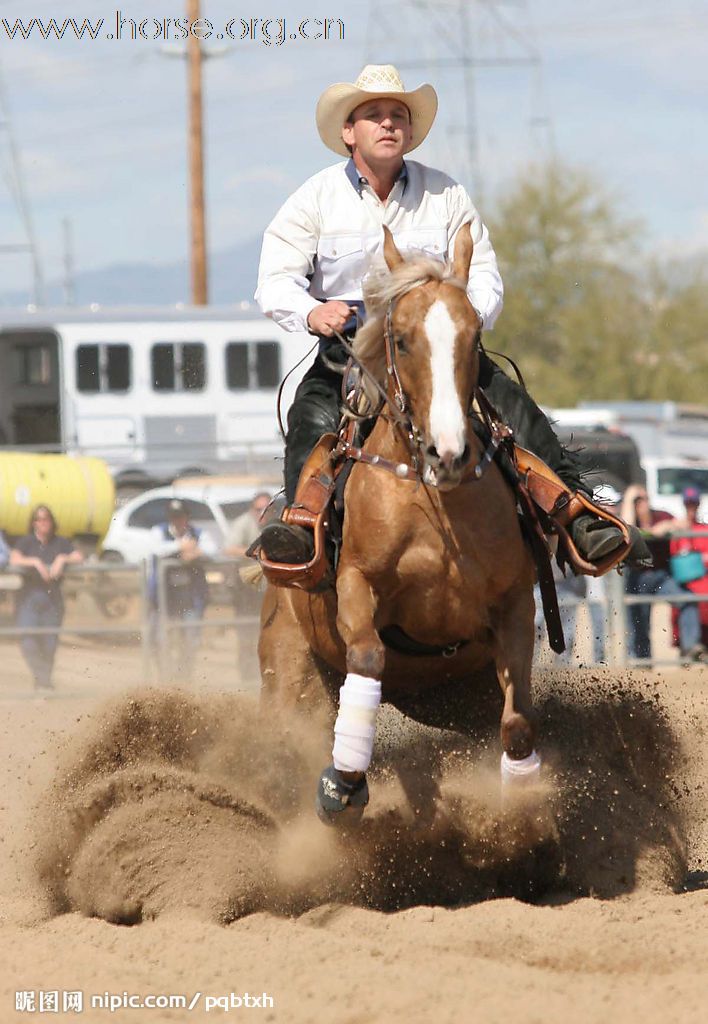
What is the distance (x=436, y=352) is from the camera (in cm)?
462

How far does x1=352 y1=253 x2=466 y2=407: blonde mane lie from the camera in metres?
4.84

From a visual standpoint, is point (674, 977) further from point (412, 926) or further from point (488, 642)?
point (488, 642)

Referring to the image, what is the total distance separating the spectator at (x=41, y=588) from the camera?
36.7ft

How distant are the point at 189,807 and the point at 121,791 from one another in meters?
0.26

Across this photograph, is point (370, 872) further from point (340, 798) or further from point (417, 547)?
point (417, 547)

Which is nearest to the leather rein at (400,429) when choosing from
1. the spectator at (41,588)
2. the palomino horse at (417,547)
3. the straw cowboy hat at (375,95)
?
the palomino horse at (417,547)

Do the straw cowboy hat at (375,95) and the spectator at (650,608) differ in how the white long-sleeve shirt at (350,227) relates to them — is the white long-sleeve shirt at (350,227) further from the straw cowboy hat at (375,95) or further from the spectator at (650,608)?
the spectator at (650,608)

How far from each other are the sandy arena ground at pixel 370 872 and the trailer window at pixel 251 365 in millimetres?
13652

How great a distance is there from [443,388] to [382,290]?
54 centimetres

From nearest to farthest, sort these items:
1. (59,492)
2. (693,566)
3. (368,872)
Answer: (368,872)
(693,566)
(59,492)

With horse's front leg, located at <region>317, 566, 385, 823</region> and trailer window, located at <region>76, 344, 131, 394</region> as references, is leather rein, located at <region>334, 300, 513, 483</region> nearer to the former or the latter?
horse's front leg, located at <region>317, 566, 385, 823</region>

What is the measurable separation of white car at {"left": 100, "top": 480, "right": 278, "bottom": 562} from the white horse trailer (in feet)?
8.97

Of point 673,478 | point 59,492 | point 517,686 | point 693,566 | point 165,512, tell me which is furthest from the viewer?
point 673,478

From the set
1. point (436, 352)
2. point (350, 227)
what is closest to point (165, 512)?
point (350, 227)
